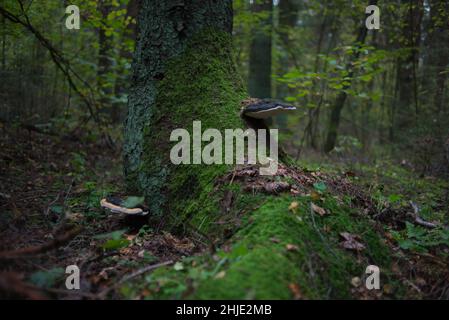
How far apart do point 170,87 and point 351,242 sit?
2.52m

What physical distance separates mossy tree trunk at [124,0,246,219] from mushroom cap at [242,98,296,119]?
5.6 inches

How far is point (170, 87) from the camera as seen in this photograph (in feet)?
13.0

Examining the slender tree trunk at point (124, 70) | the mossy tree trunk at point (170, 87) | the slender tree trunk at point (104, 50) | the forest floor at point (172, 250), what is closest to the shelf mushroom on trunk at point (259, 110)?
the mossy tree trunk at point (170, 87)

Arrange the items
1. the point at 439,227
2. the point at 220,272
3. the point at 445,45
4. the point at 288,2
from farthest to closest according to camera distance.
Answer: the point at 288,2 → the point at 445,45 → the point at 439,227 → the point at 220,272

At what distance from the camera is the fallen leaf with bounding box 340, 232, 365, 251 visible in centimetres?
263

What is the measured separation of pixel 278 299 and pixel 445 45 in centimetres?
789

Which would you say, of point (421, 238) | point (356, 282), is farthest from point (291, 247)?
point (421, 238)

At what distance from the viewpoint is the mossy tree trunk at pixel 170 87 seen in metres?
3.75

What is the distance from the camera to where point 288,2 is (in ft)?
47.2

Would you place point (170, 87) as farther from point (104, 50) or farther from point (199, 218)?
point (104, 50)

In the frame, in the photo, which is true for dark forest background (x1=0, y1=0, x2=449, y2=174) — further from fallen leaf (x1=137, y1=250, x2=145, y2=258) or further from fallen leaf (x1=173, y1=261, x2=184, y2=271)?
fallen leaf (x1=173, y1=261, x2=184, y2=271)

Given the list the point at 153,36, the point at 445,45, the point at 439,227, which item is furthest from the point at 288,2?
the point at 439,227

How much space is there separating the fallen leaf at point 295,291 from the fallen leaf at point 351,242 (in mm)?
726
